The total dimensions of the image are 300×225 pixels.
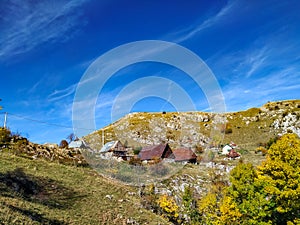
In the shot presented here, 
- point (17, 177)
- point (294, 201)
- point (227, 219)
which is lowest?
point (227, 219)

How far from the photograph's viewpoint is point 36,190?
23594 millimetres

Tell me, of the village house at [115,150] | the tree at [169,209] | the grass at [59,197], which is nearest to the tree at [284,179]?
the tree at [169,209]

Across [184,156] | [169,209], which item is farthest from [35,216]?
[184,156]

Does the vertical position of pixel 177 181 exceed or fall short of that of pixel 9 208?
it exceeds it

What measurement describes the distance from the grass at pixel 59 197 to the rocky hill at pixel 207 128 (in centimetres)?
5003

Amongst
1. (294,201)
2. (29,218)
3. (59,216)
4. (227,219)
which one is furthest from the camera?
(227,219)

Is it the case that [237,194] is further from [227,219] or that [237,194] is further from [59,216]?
[59,216]

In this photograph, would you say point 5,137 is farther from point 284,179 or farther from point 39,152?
point 284,179

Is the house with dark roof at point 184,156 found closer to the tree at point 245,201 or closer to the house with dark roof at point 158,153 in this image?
the house with dark roof at point 158,153

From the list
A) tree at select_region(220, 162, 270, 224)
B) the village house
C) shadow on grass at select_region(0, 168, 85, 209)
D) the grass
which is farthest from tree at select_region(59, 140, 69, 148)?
tree at select_region(220, 162, 270, 224)

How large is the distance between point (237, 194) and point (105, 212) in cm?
1338

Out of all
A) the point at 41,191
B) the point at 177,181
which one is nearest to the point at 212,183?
the point at 177,181

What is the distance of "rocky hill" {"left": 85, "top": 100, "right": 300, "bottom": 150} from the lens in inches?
3639

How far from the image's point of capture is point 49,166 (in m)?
32.7
